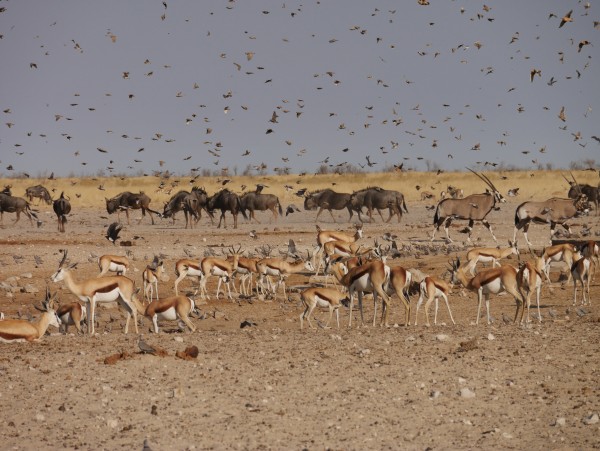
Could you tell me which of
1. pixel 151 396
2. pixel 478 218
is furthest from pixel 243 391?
pixel 478 218

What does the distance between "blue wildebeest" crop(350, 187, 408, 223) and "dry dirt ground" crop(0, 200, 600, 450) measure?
28.4m

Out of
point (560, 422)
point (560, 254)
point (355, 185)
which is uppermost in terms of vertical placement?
point (355, 185)

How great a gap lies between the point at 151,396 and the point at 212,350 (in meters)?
2.24

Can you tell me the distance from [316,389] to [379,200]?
3505 cm

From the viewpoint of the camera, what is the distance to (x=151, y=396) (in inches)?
423

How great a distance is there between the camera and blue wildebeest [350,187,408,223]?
147 feet

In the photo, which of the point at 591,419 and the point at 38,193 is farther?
the point at 38,193

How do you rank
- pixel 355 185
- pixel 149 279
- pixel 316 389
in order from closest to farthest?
pixel 316 389
pixel 149 279
pixel 355 185

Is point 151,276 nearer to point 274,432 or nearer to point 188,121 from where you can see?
point 188,121

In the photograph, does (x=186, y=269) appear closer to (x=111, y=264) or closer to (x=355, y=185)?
(x=111, y=264)

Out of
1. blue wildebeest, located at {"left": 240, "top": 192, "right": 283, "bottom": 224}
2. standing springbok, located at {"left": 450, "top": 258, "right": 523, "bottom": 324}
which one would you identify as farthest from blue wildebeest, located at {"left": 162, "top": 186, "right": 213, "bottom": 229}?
standing springbok, located at {"left": 450, "top": 258, "right": 523, "bottom": 324}

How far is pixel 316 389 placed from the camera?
10.9 meters

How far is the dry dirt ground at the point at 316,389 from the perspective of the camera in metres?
9.42

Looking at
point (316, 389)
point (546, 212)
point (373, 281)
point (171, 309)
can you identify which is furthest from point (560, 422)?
point (546, 212)
